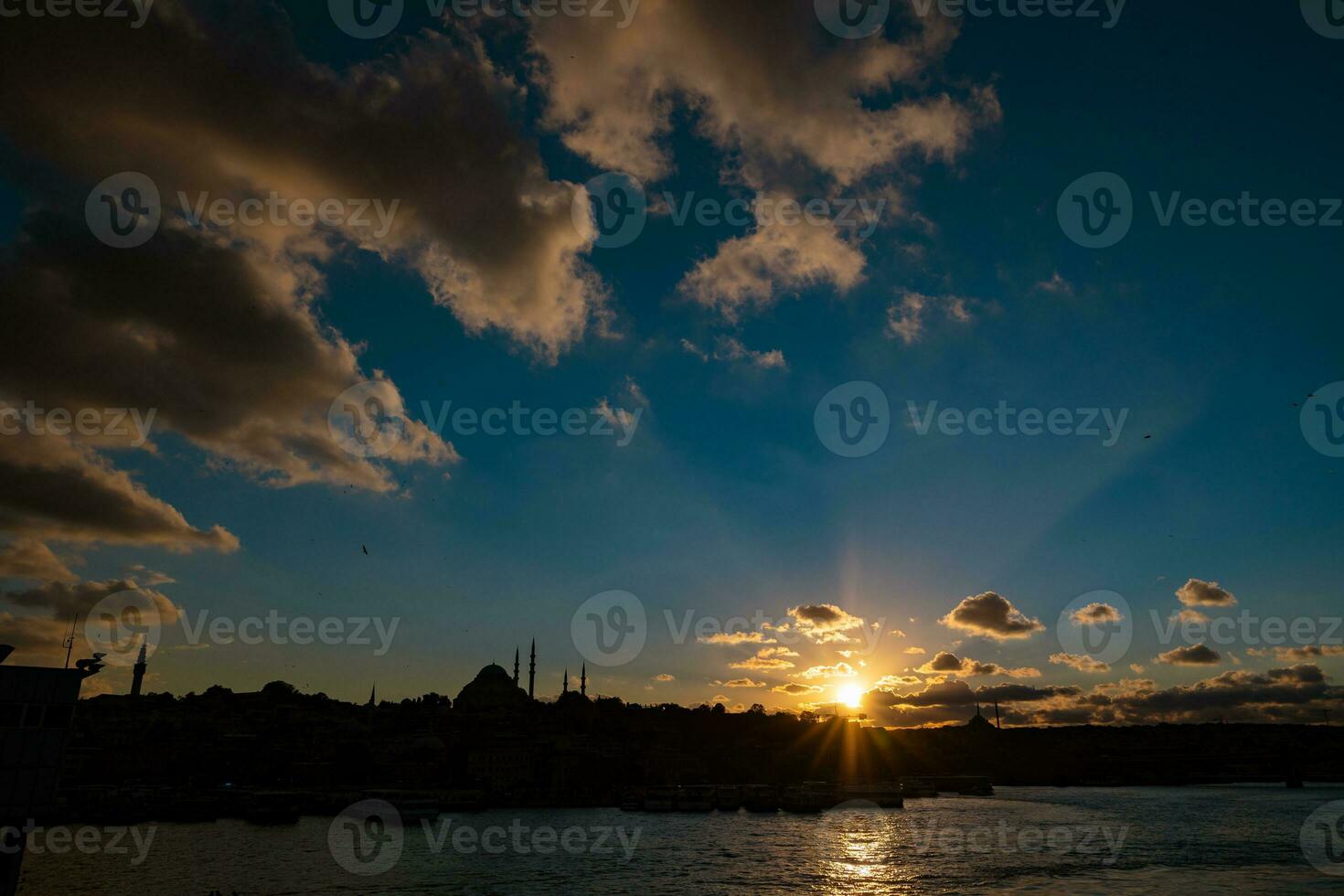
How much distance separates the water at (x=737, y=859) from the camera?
44.6 m

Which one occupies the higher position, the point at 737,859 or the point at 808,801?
the point at 737,859

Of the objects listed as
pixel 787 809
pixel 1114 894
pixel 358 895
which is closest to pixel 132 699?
pixel 787 809

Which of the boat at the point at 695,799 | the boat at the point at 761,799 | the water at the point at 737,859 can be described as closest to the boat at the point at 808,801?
the boat at the point at 761,799

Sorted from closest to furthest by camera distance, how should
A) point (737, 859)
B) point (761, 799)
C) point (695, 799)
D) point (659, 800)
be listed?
point (737, 859), point (659, 800), point (761, 799), point (695, 799)

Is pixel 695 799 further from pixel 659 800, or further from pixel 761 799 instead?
pixel 761 799

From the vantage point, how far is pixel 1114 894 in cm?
4222

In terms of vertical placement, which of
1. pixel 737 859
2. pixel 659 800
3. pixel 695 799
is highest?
pixel 737 859

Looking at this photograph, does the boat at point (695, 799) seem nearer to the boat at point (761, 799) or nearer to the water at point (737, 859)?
the boat at point (761, 799)

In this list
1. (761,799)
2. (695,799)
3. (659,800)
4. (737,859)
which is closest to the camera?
(737,859)

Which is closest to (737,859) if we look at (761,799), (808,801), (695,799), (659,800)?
(659,800)

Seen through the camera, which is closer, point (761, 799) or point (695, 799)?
point (761, 799)

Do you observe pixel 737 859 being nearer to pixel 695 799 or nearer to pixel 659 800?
pixel 659 800

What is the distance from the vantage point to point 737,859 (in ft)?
190

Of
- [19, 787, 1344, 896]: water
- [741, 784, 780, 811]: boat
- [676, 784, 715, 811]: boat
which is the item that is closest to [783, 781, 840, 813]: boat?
[741, 784, 780, 811]: boat
